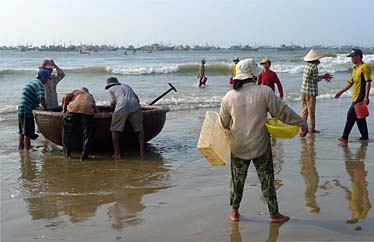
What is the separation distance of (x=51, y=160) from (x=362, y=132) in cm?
557

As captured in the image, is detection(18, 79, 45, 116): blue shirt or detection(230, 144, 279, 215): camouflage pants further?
detection(18, 79, 45, 116): blue shirt

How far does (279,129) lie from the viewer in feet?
16.3

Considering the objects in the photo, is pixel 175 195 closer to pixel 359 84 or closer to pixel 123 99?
pixel 123 99

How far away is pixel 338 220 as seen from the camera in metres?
5.19

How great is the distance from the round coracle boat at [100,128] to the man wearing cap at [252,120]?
152 inches

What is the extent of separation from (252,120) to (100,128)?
422 centimetres

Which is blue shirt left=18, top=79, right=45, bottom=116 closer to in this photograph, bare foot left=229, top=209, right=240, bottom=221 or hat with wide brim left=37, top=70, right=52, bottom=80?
hat with wide brim left=37, top=70, right=52, bottom=80

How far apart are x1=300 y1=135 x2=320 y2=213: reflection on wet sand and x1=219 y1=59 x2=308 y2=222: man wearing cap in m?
0.67

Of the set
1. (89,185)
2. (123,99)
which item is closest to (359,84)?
(123,99)

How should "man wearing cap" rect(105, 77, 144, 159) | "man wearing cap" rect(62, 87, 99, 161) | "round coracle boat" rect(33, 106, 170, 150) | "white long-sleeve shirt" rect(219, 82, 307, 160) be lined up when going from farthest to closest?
A: "round coracle boat" rect(33, 106, 170, 150)
"man wearing cap" rect(105, 77, 144, 159)
"man wearing cap" rect(62, 87, 99, 161)
"white long-sleeve shirt" rect(219, 82, 307, 160)

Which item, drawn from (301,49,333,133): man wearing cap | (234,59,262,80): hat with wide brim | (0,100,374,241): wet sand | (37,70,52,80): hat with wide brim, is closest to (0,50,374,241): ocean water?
(0,100,374,241): wet sand

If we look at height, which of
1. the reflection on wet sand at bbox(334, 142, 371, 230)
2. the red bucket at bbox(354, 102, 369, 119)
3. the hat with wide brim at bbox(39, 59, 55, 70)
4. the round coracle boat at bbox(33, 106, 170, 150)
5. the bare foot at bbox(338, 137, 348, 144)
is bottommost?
the reflection on wet sand at bbox(334, 142, 371, 230)

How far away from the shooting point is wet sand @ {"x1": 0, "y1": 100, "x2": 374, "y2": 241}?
498 centimetres

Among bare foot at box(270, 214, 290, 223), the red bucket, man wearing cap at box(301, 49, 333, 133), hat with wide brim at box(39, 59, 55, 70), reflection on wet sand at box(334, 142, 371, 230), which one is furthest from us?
man wearing cap at box(301, 49, 333, 133)
